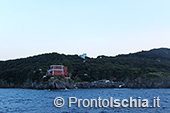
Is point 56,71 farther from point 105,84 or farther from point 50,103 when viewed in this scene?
point 50,103

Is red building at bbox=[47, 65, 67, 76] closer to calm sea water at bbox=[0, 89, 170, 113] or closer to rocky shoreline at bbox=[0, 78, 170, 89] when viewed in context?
rocky shoreline at bbox=[0, 78, 170, 89]

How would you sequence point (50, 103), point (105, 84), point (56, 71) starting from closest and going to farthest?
point (50, 103) → point (56, 71) → point (105, 84)

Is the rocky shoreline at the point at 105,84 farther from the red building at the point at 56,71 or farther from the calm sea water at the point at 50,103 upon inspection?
the calm sea water at the point at 50,103

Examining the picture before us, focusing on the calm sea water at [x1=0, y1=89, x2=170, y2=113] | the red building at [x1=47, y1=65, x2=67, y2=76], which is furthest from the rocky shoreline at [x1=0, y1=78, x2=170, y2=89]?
the calm sea water at [x1=0, y1=89, x2=170, y2=113]

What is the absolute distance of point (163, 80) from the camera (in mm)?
101438

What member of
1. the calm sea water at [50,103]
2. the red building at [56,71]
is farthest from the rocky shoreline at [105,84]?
the calm sea water at [50,103]

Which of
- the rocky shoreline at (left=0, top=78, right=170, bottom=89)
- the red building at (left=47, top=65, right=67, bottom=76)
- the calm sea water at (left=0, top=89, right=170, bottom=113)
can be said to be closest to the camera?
the calm sea water at (left=0, top=89, right=170, bottom=113)

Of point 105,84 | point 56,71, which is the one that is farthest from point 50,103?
point 105,84

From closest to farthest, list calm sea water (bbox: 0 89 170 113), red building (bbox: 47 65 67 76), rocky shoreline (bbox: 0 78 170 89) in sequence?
calm sea water (bbox: 0 89 170 113)
rocky shoreline (bbox: 0 78 170 89)
red building (bbox: 47 65 67 76)

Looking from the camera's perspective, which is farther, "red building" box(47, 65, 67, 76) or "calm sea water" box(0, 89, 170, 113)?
"red building" box(47, 65, 67, 76)

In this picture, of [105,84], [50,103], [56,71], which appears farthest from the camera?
[105,84]

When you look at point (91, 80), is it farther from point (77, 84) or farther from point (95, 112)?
point (95, 112)

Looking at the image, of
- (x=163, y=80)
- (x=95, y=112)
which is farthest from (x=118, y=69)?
(x=95, y=112)

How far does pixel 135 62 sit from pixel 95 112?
123 m
